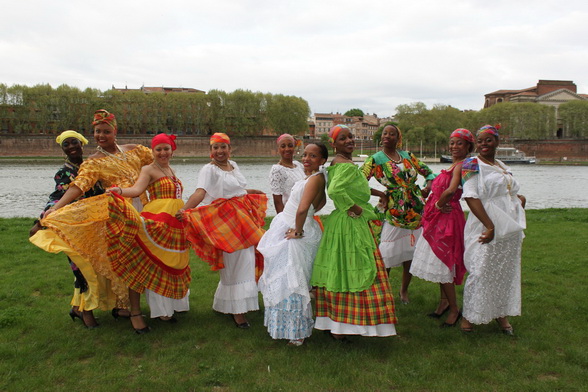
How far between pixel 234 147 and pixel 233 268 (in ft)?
263

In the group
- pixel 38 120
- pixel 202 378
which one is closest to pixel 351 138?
pixel 202 378

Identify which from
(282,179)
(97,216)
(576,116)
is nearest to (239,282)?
(282,179)

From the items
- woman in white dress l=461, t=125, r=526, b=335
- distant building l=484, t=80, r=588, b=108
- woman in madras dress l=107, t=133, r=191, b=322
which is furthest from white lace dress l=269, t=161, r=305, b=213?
distant building l=484, t=80, r=588, b=108

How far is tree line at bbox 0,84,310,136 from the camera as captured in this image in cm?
7581

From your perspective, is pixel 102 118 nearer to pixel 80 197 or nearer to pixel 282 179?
pixel 80 197

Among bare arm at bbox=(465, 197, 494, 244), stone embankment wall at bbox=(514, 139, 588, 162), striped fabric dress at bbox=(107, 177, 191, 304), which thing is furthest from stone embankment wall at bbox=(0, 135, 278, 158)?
bare arm at bbox=(465, 197, 494, 244)

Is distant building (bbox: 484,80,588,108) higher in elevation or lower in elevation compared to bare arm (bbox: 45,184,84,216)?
higher

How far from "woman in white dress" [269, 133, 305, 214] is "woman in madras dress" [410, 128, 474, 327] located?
5.97ft

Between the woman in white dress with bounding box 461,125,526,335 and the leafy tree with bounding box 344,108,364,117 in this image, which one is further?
the leafy tree with bounding box 344,108,364,117

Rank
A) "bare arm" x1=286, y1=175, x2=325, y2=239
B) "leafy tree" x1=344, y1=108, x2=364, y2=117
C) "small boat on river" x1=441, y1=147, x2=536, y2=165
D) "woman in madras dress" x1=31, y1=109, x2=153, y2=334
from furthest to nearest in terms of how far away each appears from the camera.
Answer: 1. "leafy tree" x1=344, y1=108, x2=364, y2=117
2. "small boat on river" x1=441, y1=147, x2=536, y2=165
3. "woman in madras dress" x1=31, y1=109, x2=153, y2=334
4. "bare arm" x1=286, y1=175, x2=325, y2=239

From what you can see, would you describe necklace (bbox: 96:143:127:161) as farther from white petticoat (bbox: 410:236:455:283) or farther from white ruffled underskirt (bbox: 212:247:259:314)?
white petticoat (bbox: 410:236:455:283)

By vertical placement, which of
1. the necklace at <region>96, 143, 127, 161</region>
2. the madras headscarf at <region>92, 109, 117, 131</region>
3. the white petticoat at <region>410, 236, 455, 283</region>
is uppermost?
the madras headscarf at <region>92, 109, 117, 131</region>

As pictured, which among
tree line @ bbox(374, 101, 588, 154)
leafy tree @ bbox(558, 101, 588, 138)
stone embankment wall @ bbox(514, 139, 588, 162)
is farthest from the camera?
leafy tree @ bbox(558, 101, 588, 138)

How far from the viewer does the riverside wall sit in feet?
244
